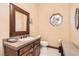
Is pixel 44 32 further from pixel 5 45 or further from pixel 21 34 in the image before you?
pixel 5 45

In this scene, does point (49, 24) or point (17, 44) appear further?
point (49, 24)

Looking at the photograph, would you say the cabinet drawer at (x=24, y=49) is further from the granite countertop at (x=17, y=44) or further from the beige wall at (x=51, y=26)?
the beige wall at (x=51, y=26)

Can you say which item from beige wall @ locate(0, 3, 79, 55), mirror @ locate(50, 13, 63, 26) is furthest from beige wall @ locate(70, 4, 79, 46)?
mirror @ locate(50, 13, 63, 26)

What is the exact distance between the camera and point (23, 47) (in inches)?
46.0

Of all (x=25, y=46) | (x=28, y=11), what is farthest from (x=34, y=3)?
(x=25, y=46)

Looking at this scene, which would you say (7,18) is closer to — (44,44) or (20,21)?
(20,21)

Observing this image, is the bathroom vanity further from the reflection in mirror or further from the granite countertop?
the reflection in mirror

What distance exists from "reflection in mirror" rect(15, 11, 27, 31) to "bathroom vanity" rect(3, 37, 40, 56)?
14cm

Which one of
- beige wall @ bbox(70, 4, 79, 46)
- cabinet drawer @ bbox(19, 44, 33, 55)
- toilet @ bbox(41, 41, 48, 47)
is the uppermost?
beige wall @ bbox(70, 4, 79, 46)

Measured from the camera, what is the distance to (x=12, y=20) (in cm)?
121

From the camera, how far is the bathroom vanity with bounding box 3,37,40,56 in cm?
114

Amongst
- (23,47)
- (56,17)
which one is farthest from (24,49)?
A: (56,17)

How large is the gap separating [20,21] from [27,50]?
335mm

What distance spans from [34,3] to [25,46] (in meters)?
0.47
